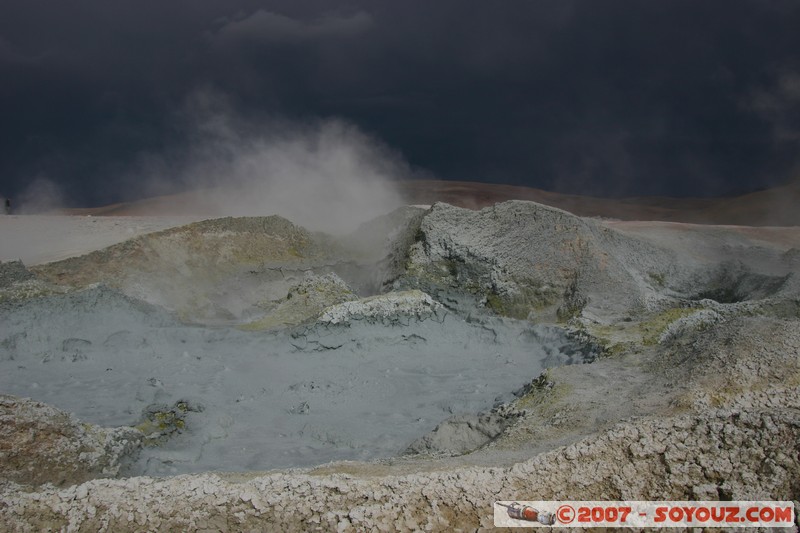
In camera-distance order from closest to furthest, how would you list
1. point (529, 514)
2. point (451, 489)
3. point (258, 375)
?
1. point (529, 514)
2. point (451, 489)
3. point (258, 375)

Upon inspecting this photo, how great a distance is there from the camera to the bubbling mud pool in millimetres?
3738

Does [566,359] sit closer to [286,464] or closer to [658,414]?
[658,414]

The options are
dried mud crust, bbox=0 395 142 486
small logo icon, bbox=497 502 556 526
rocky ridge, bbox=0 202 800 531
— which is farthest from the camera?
dried mud crust, bbox=0 395 142 486

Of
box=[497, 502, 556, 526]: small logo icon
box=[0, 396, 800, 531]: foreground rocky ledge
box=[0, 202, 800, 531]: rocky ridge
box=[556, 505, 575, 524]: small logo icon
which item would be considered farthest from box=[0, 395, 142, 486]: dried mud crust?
box=[556, 505, 575, 524]: small logo icon

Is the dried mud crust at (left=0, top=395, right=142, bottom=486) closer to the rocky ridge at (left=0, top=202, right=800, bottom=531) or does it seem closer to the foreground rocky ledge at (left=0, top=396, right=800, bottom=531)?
the rocky ridge at (left=0, top=202, right=800, bottom=531)

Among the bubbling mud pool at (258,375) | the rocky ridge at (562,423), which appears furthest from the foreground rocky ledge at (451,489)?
the bubbling mud pool at (258,375)

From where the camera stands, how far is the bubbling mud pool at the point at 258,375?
147 inches

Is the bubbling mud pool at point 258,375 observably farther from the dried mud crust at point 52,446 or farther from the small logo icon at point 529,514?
the small logo icon at point 529,514

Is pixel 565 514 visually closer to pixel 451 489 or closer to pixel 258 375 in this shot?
pixel 451 489

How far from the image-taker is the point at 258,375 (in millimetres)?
4816

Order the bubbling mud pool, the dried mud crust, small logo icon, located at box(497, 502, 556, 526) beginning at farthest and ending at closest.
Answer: the bubbling mud pool < the dried mud crust < small logo icon, located at box(497, 502, 556, 526)

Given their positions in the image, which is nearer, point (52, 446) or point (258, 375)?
point (52, 446)

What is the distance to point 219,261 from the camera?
24.8ft

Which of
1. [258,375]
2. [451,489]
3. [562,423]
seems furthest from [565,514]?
[258,375]
